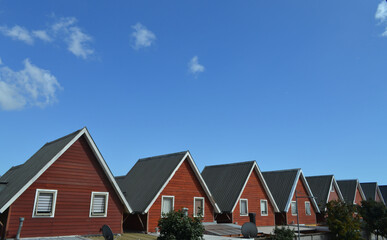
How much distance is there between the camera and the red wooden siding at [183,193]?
91.2 ft

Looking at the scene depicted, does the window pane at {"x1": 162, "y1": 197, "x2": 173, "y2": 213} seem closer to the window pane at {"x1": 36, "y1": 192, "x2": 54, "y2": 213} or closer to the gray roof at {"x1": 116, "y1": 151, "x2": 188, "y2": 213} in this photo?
the gray roof at {"x1": 116, "y1": 151, "x2": 188, "y2": 213}

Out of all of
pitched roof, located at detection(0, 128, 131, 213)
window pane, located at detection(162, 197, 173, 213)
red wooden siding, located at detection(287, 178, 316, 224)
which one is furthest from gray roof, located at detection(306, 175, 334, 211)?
pitched roof, located at detection(0, 128, 131, 213)

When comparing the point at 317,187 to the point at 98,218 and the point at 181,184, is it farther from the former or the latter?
the point at 98,218

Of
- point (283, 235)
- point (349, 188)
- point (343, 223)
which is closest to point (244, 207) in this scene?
point (343, 223)

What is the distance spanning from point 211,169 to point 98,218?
68.6 feet

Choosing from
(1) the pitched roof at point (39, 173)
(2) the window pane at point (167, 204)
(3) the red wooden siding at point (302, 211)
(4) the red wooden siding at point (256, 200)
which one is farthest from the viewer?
(3) the red wooden siding at point (302, 211)

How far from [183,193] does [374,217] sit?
27.7 m

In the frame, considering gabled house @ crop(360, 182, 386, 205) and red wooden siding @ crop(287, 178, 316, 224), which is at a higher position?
gabled house @ crop(360, 182, 386, 205)

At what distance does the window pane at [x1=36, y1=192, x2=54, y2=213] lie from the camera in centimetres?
2139

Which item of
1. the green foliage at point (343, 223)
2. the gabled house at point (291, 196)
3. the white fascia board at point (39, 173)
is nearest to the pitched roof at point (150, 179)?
the white fascia board at point (39, 173)

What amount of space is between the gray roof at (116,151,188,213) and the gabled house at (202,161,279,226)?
310 inches

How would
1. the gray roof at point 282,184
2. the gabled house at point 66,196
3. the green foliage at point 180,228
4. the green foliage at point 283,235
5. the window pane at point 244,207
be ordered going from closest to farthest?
1. the green foliage at point 180,228
2. the gabled house at point 66,196
3. the green foliage at point 283,235
4. the window pane at point 244,207
5. the gray roof at point 282,184

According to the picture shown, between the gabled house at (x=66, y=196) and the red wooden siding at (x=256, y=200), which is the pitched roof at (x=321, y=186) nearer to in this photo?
the red wooden siding at (x=256, y=200)

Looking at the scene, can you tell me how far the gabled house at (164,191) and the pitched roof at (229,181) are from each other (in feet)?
9.82
